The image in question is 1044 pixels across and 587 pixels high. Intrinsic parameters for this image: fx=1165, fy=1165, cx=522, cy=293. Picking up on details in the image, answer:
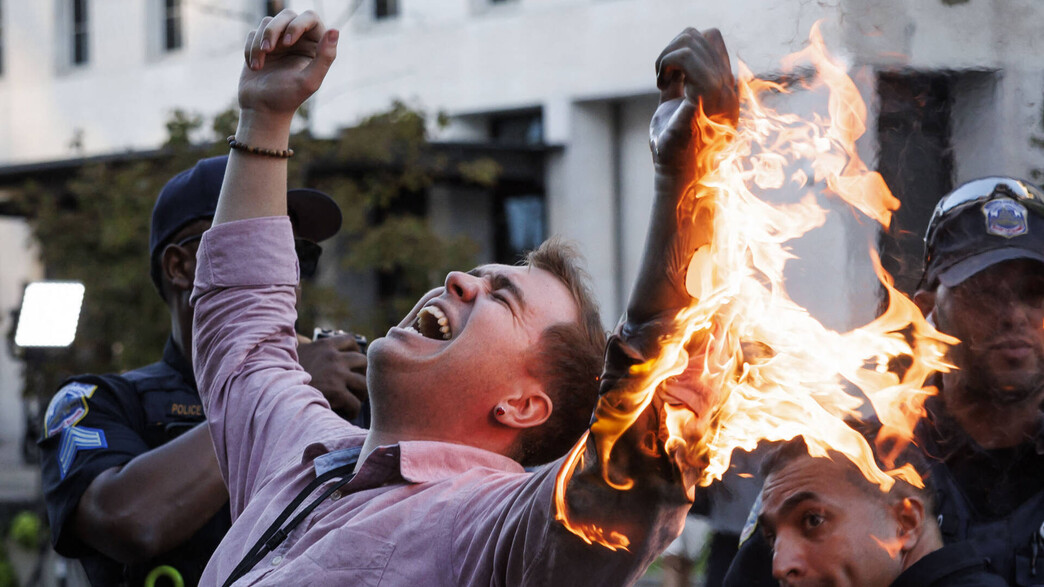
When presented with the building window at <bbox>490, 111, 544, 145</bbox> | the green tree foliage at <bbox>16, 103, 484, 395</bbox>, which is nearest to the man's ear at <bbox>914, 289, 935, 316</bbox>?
the green tree foliage at <bbox>16, 103, 484, 395</bbox>

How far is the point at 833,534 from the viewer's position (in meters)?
2.07

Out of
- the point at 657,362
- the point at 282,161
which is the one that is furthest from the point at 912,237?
the point at 282,161

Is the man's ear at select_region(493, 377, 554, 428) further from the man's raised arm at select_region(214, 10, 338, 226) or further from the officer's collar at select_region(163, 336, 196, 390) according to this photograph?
the officer's collar at select_region(163, 336, 196, 390)

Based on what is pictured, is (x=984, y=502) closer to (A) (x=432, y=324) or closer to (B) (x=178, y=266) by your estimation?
(A) (x=432, y=324)

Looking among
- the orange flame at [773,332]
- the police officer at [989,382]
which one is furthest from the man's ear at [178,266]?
the orange flame at [773,332]

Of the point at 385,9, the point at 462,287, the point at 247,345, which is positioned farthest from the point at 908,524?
the point at 385,9

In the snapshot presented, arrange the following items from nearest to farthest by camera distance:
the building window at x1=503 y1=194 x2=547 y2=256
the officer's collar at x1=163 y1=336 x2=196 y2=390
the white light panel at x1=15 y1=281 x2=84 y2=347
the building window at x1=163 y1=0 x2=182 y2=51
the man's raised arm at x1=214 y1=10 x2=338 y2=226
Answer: the man's raised arm at x1=214 y1=10 x2=338 y2=226 < the officer's collar at x1=163 y1=336 x2=196 y2=390 < the white light panel at x1=15 y1=281 x2=84 y2=347 < the building window at x1=503 y1=194 x2=547 y2=256 < the building window at x1=163 y1=0 x2=182 y2=51

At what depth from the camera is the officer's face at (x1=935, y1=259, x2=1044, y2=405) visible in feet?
7.20

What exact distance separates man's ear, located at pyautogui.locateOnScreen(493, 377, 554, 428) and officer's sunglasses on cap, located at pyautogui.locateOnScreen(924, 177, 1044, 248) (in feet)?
2.95

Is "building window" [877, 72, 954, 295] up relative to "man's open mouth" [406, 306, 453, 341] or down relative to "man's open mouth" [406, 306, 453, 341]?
up

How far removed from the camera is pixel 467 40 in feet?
45.0

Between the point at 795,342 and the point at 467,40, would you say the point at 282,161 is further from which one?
the point at 467,40

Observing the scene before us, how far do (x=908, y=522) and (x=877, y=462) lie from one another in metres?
0.19

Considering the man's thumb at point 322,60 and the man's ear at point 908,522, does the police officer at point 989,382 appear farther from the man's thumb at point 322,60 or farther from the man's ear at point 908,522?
the man's thumb at point 322,60
